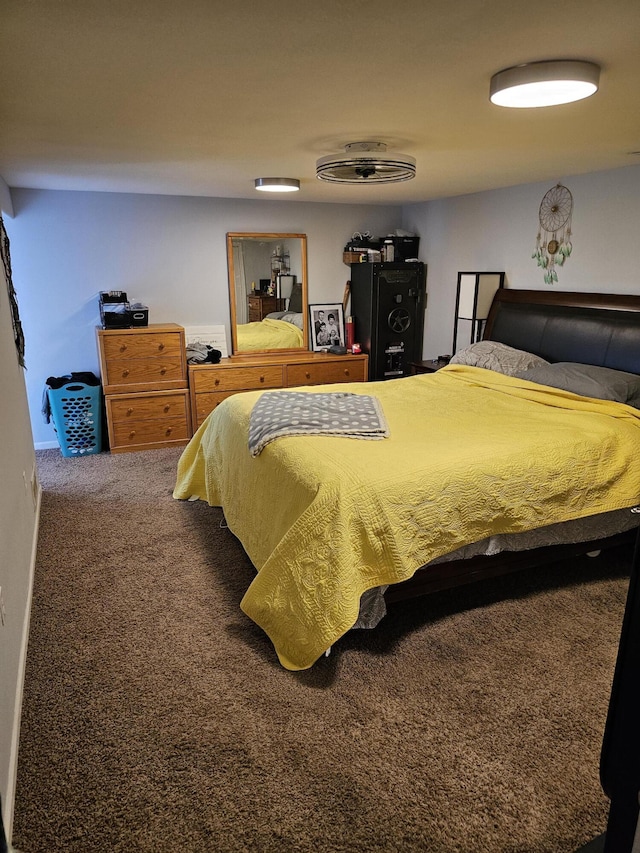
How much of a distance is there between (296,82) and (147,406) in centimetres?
331

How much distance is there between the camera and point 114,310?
177 inches

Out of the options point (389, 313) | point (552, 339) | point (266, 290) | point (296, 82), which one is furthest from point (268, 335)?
point (296, 82)

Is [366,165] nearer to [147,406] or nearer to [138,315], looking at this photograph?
[138,315]

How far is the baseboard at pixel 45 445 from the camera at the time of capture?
4.76 metres

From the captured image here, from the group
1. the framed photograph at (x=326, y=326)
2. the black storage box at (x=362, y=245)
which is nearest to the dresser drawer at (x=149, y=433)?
the framed photograph at (x=326, y=326)

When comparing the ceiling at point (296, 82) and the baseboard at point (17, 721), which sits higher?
the ceiling at point (296, 82)

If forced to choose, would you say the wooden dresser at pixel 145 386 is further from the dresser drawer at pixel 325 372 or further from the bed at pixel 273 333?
the dresser drawer at pixel 325 372

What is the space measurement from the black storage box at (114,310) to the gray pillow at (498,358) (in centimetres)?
260

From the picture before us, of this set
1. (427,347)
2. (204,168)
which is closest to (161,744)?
(204,168)

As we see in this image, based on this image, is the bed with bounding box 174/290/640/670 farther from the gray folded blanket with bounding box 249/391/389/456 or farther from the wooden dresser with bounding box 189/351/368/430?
the wooden dresser with bounding box 189/351/368/430

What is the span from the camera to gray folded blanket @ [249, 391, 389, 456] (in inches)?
105

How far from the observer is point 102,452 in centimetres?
470

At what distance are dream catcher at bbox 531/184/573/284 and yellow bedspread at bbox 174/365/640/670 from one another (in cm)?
Answer: 135

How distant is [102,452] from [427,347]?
319 centimetres
